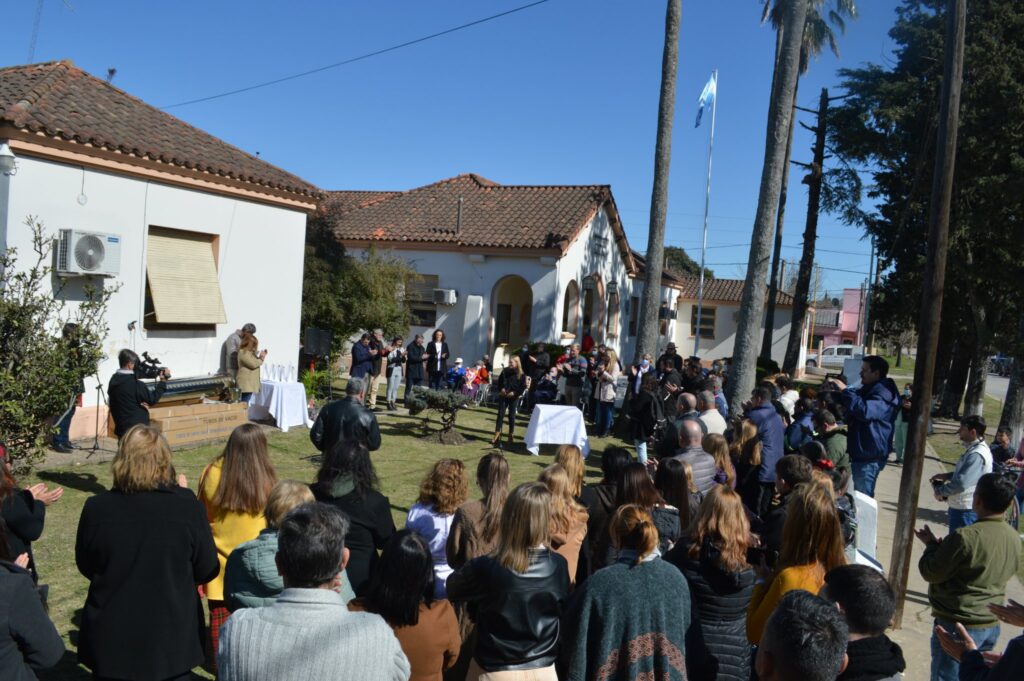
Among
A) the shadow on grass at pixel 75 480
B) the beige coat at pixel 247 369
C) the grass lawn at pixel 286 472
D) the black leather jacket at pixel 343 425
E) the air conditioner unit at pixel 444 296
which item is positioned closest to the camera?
the grass lawn at pixel 286 472

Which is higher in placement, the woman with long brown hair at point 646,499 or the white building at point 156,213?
the white building at point 156,213

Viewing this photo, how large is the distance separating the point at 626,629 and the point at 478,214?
76.5 feet

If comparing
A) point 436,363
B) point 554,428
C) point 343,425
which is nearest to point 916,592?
point 343,425

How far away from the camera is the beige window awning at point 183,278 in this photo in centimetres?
1227

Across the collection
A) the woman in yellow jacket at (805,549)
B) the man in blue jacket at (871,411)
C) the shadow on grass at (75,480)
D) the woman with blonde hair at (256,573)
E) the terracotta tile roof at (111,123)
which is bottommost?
the shadow on grass at (75,480)

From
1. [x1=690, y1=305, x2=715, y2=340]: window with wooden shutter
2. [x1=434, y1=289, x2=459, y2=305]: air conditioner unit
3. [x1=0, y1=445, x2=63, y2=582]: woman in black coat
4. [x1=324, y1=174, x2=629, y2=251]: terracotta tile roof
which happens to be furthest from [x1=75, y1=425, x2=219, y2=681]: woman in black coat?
[x1=690, y1=305, x2=715, y2=340]: window with wooden shutter

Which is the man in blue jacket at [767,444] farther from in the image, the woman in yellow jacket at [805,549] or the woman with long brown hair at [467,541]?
the woman with long brown hair at [467,541]

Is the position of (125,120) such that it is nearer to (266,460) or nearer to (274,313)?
(274,313)

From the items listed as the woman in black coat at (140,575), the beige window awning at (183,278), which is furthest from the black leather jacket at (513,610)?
the beige window awning at (183,278)

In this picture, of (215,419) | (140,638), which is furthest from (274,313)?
(140,638)

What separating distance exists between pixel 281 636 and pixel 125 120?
1279cm

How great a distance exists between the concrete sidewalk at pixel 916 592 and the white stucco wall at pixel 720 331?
1177 inches

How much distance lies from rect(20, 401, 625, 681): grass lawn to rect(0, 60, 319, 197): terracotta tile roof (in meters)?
4.59

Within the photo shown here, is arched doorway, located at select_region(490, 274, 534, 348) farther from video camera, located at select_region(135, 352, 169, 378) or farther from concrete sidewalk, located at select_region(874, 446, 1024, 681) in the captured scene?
video camera, located at select_region(135, 352, 169, 378)
